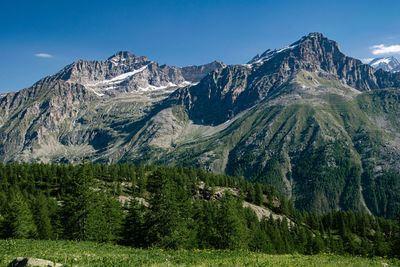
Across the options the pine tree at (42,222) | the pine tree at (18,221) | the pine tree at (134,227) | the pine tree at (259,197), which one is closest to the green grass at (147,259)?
the pine tree at (18,221)

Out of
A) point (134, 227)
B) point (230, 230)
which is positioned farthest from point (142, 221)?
point (230, 230)

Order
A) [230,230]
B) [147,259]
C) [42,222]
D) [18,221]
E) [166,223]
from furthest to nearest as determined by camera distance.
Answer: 1. [42,222]
2. [18,221]
3. [230,230]
4. [166,223]
5. [147,259]

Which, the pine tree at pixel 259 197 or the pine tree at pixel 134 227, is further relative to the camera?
the pine tree at pixel 259 197

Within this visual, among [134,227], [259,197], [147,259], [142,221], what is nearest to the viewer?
[147,259]

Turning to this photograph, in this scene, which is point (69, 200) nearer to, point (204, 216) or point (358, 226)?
point (204, 216)

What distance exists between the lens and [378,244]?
101 meters

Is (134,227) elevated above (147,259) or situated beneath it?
situated beneath

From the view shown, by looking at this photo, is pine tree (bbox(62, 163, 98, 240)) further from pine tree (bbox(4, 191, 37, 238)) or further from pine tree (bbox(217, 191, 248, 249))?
pine tree (bbox(217, 191, 248, 249))

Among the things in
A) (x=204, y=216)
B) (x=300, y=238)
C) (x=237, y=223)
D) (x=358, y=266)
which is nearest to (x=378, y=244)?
(x=300, y=238)

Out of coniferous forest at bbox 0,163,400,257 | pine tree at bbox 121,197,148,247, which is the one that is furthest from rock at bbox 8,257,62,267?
pine tree at bbox 121,197,148,247

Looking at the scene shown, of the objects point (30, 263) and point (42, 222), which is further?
point (42, 222)

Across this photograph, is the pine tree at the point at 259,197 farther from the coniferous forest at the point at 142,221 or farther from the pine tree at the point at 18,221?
the pine tree at the point at 18,221

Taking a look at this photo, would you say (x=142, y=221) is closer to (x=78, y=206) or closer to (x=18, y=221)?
(x=78, y=206)

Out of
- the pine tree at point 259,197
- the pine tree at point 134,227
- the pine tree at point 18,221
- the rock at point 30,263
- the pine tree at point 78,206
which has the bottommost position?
the pine tree at point 259,197
